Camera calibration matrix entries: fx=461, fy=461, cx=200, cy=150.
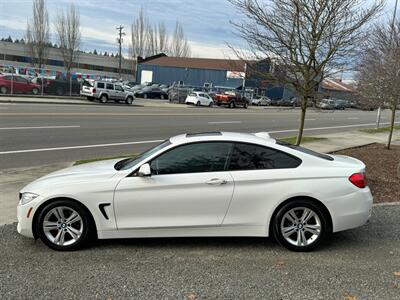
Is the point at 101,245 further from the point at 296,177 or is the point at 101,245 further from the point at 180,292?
the point at 296,177

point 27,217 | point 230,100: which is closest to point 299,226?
point 27,217

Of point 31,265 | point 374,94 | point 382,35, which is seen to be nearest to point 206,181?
point 31,265

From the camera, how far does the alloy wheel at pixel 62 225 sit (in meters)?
4.96

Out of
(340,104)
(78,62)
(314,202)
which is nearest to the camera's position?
(314,202)

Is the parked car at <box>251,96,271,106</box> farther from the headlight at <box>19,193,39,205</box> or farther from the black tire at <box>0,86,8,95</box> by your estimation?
the headlight at <box>19,193,39,205</box>

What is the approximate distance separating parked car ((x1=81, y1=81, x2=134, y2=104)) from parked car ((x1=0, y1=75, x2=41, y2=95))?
12.2 feet

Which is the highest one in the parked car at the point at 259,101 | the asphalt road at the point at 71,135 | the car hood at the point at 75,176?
the car hood at the point at 75,176

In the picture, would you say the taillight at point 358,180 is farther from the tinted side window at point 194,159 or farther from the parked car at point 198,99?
the parked car at point 198,99

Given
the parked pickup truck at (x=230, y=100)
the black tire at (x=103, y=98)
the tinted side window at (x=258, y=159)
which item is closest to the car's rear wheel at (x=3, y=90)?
the black tire at (x=103, y=98)

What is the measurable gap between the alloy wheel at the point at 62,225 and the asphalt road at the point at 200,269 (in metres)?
0.15

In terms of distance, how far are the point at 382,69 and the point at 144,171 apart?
31.7 ft

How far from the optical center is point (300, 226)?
5098 millimetres

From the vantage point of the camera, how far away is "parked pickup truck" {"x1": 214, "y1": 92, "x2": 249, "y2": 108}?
4850cm

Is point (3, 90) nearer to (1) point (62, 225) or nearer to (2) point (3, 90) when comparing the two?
(2) point (3, 90)
